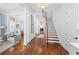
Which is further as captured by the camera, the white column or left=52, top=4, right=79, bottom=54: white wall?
the white column

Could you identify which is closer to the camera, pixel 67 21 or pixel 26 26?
pixel 67 21

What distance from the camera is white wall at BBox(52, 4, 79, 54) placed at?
6.66ft

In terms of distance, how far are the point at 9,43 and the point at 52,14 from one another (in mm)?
1243

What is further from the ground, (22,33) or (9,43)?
(22,33)

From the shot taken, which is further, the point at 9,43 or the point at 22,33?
the point at 22,33

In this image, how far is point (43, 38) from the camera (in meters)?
2.56

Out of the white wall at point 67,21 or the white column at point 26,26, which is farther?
the white column at point 26,26

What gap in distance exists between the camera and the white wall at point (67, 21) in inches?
80.0

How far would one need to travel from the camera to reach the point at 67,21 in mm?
2197

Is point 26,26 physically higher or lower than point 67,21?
lower

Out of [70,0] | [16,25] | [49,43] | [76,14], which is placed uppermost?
[70,0]
